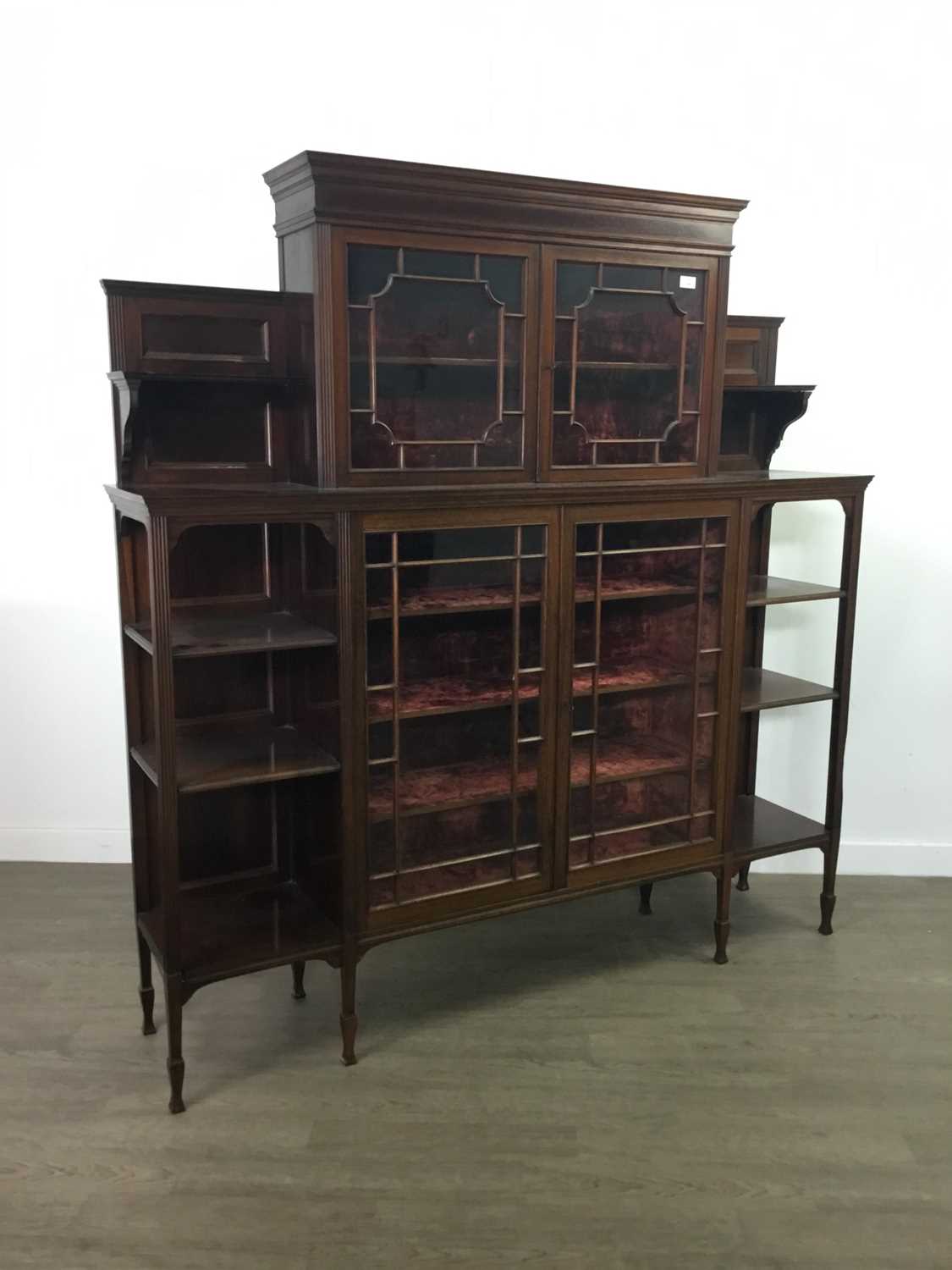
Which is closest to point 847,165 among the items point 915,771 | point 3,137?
point 915,771

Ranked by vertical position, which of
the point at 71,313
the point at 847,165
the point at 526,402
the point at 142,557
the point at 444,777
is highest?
the point at 847,165

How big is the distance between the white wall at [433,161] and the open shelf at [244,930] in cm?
109

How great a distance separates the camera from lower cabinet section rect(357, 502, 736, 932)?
265 centimetres

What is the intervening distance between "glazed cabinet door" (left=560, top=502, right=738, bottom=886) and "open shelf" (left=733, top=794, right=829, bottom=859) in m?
0.18

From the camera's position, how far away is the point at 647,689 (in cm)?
311

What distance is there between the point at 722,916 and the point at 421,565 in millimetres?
1372

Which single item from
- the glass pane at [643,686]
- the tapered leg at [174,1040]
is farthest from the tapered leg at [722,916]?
the tapered leg at [174,1040]

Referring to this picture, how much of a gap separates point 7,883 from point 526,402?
90.9 inches

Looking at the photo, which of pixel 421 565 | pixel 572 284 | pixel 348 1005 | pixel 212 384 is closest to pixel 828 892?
pixel 348 1005

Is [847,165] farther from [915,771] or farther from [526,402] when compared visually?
[915,771]

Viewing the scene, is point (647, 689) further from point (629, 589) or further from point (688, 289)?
point (688, 289)

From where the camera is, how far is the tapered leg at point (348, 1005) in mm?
2639

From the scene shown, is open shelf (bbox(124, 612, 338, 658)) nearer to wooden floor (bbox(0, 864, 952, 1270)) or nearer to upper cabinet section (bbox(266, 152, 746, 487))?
upper cabinet section (bbox(266, 152, 746, 487))

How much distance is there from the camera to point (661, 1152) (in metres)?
2.35
